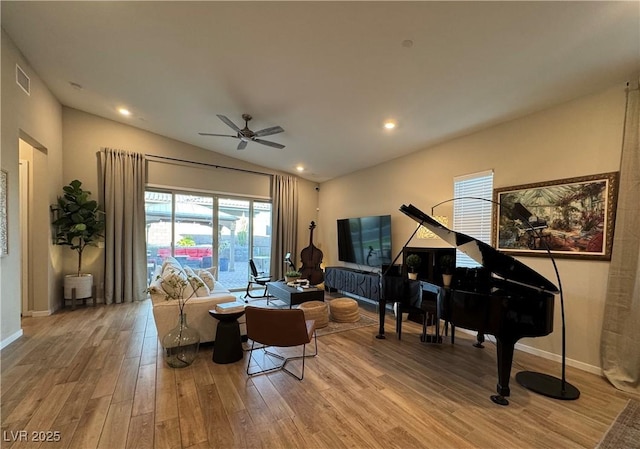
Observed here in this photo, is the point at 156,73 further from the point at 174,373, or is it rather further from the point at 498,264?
the point at 498,264

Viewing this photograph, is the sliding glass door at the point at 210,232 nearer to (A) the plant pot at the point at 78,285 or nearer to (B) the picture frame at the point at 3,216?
(A) the plant pot at the point at 78,285

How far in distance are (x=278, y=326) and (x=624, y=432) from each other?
2.80 m

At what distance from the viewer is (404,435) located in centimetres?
195

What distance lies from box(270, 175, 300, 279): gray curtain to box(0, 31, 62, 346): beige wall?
13.8 ft

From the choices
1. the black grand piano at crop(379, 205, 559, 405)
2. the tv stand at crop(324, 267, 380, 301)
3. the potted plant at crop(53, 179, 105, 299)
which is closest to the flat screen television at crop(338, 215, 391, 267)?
the tv stand at crop(324, 267, 380, 301)

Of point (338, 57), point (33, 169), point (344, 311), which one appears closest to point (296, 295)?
point (344, 311)

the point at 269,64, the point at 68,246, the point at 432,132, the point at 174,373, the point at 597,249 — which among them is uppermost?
the point at 269,64

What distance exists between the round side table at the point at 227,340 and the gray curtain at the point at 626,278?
12.6 ft

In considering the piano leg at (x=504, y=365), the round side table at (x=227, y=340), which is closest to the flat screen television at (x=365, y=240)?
the piano leg at (x=504, y=365)

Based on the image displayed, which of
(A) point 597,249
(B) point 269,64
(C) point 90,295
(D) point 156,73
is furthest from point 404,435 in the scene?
(C) point 90,295

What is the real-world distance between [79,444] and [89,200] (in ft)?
16.0

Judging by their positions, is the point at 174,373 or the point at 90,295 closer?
the point at 174,373

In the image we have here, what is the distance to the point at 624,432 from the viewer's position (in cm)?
204

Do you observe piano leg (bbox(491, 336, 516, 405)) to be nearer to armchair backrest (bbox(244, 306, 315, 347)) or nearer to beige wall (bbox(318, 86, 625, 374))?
beige wall (bbox(318, 86, 625, 374))
